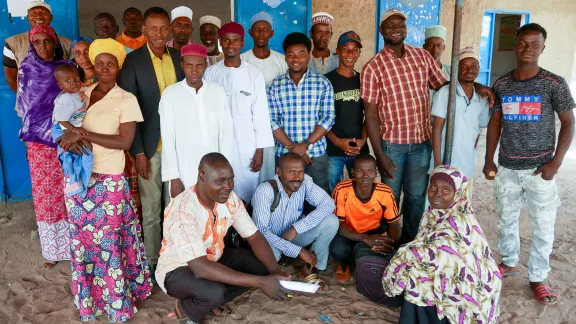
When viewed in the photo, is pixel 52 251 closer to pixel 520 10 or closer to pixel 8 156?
pixel 8 156

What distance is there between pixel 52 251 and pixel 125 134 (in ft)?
5.38

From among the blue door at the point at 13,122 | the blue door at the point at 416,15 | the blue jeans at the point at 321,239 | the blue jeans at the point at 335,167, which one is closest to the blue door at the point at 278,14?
the blue door at the point at 416,15

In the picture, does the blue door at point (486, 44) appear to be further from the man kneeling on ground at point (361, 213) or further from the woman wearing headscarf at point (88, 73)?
the woman wearing headscarf at point (88, 73)

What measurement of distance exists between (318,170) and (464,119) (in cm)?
119

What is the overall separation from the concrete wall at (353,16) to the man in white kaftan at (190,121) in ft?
9.26

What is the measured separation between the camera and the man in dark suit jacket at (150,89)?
309 centimetres

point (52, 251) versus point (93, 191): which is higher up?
point (93, 191)

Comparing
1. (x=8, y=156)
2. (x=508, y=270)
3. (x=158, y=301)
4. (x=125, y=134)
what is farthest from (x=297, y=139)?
(x=8, y=156)

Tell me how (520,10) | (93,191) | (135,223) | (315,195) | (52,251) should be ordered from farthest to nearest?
1. (520,10)
2. (52,251)
3. (315,195)
4. (135,223)
5. (93,191)

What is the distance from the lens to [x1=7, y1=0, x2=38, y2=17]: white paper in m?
4.51

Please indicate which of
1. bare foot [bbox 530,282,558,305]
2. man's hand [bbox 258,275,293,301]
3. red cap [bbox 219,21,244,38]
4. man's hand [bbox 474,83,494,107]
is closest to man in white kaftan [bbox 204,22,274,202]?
red cap [bbox 219,21,244,38]

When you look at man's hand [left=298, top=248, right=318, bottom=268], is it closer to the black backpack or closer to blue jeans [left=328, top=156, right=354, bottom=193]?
the black backpack

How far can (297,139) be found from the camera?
3.57 meters

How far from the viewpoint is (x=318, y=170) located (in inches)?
144
